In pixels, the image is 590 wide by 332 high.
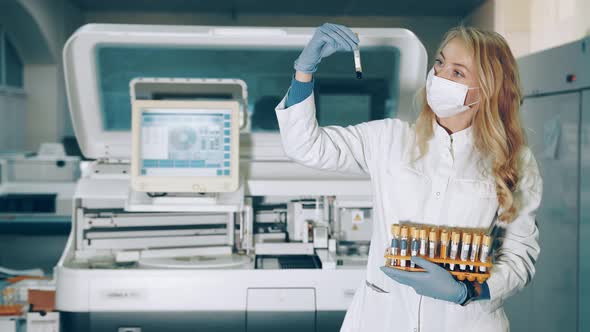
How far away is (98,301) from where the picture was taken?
6.30 ft

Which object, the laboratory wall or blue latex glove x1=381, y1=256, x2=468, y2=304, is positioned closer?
blue latex glove x1=381, y1=256, x2=468, y2=304

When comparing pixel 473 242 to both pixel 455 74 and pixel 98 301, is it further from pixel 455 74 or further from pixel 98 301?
pixel 98 301

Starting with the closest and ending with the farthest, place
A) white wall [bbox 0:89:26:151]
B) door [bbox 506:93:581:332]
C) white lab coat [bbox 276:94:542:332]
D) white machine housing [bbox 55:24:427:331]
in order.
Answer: white lab coat [bbox 276:94:542:332] → white machine housing [bbox 55:24:427:331] → door [bbox 506:93:581:332] → white wall [bbox 0:89:26:151]

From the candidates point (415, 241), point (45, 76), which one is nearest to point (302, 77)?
point (415, 241)

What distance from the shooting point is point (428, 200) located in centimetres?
137

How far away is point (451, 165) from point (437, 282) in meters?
0.28

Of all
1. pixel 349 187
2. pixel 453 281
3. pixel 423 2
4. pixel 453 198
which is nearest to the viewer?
pixel 453 281

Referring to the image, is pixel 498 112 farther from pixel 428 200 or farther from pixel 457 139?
pixel 428 200

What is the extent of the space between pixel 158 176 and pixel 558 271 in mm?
1685

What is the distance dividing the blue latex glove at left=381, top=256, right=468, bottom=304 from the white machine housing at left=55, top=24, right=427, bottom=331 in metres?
0.68

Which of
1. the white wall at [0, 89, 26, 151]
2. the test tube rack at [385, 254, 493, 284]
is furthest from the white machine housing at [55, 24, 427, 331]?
the white wall at [0, 89, 26, 151]

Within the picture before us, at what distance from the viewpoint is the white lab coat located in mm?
1348

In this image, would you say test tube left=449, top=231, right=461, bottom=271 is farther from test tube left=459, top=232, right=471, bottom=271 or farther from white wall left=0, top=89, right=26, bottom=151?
white wall left=0, top=89, right=26, bottom=151

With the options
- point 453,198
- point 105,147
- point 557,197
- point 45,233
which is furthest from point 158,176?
point 45,233
